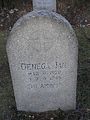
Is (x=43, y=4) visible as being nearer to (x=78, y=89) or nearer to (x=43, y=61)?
(x=78, y=89)

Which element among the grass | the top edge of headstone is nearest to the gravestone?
the grass

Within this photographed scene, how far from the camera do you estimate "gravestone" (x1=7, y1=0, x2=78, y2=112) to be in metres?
3.66

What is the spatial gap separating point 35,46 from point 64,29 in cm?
40

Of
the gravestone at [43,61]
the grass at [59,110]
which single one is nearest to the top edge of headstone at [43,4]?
the grass at [59,110]

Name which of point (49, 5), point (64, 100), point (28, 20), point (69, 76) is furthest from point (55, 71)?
point (49, 5)

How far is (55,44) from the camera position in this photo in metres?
3.75

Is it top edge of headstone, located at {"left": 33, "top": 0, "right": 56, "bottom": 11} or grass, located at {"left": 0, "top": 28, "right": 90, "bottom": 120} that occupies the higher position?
top edge of headstone, located at {"left": 33, "top": 0, "right": 56, "bottom": 11}

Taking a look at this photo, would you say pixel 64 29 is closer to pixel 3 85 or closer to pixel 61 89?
pixel 61 89

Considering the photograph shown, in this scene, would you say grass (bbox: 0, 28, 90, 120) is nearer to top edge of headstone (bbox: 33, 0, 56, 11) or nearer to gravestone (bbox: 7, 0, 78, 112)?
gravestone (bbox: 7, 0, 78, 112)

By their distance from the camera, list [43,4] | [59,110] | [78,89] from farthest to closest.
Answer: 1. [43,4]
2. [78,89]
3. [59,110]

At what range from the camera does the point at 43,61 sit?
3.88m

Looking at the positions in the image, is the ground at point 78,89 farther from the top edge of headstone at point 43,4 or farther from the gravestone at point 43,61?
the top edge of headstone at point 43,4

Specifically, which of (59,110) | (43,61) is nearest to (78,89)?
(59,110)

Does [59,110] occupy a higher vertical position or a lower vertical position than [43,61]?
lower
